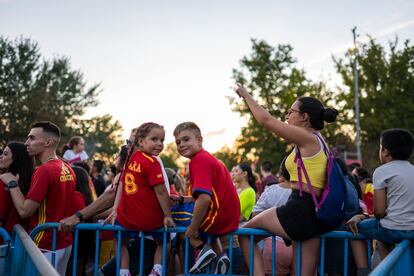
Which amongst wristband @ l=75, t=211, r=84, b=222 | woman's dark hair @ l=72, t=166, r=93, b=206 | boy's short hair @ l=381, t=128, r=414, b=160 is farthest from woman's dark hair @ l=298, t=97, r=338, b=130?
woman's dark hair @ l=72, t=166, r=93, b=206

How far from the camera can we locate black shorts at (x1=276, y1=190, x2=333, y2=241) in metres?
4.27

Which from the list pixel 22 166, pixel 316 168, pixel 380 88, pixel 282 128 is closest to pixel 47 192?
pixel 22 166

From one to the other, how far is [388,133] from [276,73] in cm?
3808

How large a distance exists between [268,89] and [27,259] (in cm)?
3869

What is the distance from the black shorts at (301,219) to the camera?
427 cm

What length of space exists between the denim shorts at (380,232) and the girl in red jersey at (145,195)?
1.55 m

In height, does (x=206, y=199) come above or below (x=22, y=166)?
below

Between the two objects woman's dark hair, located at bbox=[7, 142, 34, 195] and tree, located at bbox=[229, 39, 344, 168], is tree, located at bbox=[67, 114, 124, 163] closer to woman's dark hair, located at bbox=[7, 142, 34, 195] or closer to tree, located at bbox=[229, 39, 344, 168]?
tree, located at bbox=[229, 39, 344, 168]

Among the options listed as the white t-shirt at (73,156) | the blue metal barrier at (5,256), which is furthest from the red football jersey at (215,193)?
the white t-shirt at (73,156)

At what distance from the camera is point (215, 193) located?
180 inches

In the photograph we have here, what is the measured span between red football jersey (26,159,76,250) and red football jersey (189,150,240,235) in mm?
1281

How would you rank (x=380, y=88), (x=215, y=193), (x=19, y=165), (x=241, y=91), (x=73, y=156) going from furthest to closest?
(x=380, y=88) < (x=73, y=156) < (x=19, y=165) < (x=215, y=193) < (x=241, y=91)

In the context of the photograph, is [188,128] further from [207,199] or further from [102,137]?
[102,137]

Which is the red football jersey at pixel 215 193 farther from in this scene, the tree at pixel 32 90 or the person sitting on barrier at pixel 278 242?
the tree at pixel 32 90
